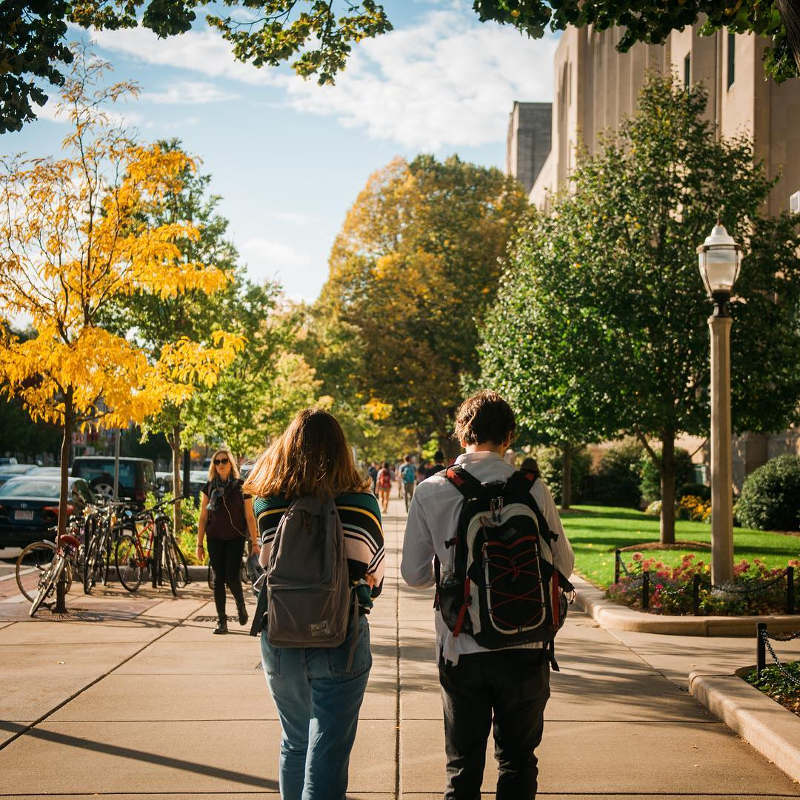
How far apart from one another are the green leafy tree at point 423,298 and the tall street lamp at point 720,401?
2550cm

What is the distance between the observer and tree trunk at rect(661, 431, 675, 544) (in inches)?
712

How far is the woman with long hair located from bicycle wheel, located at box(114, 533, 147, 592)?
Answer: 947 cm

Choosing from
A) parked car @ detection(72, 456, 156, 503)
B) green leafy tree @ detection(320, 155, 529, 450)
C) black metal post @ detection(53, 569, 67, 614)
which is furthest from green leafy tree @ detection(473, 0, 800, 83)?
green leafy tree @ detection(320, 155, 529, 450)

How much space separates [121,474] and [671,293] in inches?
617

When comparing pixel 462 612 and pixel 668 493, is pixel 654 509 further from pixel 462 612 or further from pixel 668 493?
pixel 462 612

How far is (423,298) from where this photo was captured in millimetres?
39219

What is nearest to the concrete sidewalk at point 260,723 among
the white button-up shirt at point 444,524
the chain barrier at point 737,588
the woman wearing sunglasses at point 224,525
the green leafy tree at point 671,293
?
the woman wearing sunglasses at point 224,525

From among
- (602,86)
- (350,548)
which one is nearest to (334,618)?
(350,548)

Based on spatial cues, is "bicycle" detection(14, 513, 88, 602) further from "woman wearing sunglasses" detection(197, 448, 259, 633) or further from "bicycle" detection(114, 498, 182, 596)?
"woman wearing sunglasses" detection(197, 448, 259, 633)

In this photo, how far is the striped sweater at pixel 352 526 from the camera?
12.3ft

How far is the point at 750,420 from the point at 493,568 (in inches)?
634

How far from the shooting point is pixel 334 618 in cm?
359

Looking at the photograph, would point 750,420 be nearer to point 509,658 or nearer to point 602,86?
point 509,658

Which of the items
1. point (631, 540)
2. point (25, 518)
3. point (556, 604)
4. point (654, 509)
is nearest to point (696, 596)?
point (556, 604)
